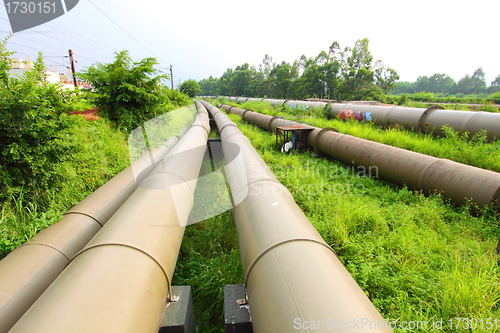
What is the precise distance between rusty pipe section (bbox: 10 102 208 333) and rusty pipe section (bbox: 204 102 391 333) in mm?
755

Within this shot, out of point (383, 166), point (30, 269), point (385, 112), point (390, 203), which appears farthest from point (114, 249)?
point (385, 112)

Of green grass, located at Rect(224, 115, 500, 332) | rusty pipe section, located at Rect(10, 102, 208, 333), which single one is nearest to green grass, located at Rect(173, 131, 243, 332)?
rusty pipe section, located at Rect(10, 102, 208, 333)

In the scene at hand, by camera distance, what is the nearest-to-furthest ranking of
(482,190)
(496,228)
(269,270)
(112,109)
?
(269,270), (496,228), (482,190), (112,109)

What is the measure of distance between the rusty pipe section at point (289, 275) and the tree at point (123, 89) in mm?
6361

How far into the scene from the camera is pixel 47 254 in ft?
7.97

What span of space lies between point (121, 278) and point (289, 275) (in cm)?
118

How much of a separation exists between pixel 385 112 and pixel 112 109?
39.4ft

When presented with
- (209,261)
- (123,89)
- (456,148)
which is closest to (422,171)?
(456,148)

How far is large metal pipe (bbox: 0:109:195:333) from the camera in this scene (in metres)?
1.98

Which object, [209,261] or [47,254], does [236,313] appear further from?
[47,254]

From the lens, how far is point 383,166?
6129 millimetres

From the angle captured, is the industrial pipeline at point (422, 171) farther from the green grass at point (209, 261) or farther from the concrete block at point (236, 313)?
the concrete block at point (236, 313)

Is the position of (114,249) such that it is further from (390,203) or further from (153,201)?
(390,203)

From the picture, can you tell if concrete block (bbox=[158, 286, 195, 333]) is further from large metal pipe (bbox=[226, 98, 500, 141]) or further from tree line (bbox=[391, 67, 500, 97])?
tree line (bbox=[391, 67, 500, 97])
